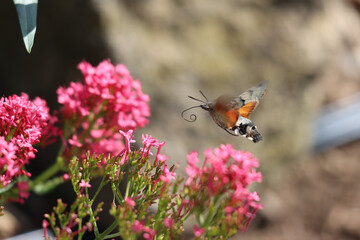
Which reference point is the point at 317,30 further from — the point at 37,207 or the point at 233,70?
the point at 37,207

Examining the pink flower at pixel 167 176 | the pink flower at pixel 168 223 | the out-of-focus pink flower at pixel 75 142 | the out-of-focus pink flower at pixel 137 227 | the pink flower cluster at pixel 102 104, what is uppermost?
the pink flower cluster at pixel 102 104

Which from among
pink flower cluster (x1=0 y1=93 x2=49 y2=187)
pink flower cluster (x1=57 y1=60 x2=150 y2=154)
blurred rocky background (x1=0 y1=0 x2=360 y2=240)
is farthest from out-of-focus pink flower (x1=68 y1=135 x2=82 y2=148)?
blurred rocky background (x1=0 y1=0 x2=360 y2=240)

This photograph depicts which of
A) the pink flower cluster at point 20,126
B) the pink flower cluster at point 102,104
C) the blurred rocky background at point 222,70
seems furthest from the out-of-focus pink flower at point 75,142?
the blurred rocky background at point 222,70

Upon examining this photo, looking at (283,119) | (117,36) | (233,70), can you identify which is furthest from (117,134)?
(283,119)

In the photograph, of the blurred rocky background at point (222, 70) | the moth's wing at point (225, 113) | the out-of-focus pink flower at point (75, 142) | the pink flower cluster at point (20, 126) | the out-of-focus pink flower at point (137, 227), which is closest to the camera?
the out-of-focus pink flower at point (137, 227)

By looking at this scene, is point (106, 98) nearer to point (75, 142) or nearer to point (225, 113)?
point (75, 142)

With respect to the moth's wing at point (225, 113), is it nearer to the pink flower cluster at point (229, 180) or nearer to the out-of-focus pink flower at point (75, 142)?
the pink flower cluster at point (229, 180)
